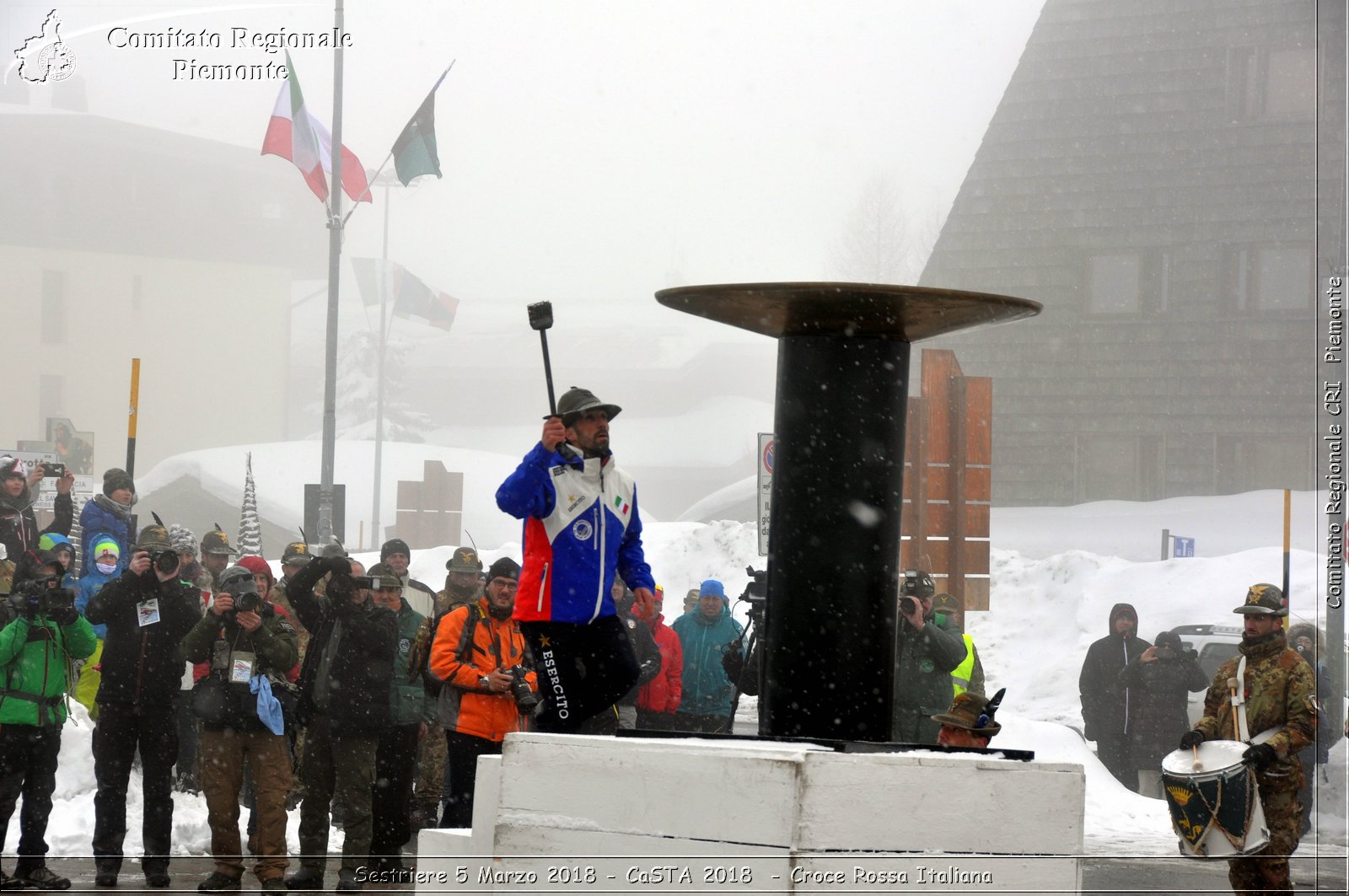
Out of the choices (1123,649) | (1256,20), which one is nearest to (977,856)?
(1123,649)

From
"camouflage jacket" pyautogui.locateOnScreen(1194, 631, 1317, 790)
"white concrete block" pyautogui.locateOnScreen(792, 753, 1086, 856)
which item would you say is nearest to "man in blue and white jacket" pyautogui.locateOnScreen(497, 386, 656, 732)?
"white concrete block" pyautogui.locateOnScreen(792, 753, 1086, 856)

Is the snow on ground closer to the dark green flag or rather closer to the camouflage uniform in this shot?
the camouflage uniform

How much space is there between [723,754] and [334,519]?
12.7 meters

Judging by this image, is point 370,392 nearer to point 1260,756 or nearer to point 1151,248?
point 1151,248

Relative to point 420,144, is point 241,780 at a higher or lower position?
lower

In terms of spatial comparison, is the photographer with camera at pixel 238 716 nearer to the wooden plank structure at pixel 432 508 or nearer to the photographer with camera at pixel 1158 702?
the photographer with camera at pixel 1158 702

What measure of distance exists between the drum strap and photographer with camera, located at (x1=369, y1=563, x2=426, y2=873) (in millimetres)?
4194

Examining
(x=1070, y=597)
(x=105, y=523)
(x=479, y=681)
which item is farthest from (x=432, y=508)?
(x=479, y=681)

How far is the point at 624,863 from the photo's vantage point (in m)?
3.61

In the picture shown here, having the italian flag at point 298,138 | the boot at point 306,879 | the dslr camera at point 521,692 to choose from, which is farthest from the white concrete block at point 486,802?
the italian flag at point 298,138

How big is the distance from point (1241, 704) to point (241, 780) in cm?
502

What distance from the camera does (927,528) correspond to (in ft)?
43.9

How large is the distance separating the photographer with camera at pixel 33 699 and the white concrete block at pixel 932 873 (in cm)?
503

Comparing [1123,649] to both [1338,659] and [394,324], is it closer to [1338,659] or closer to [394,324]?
[1338,659]
